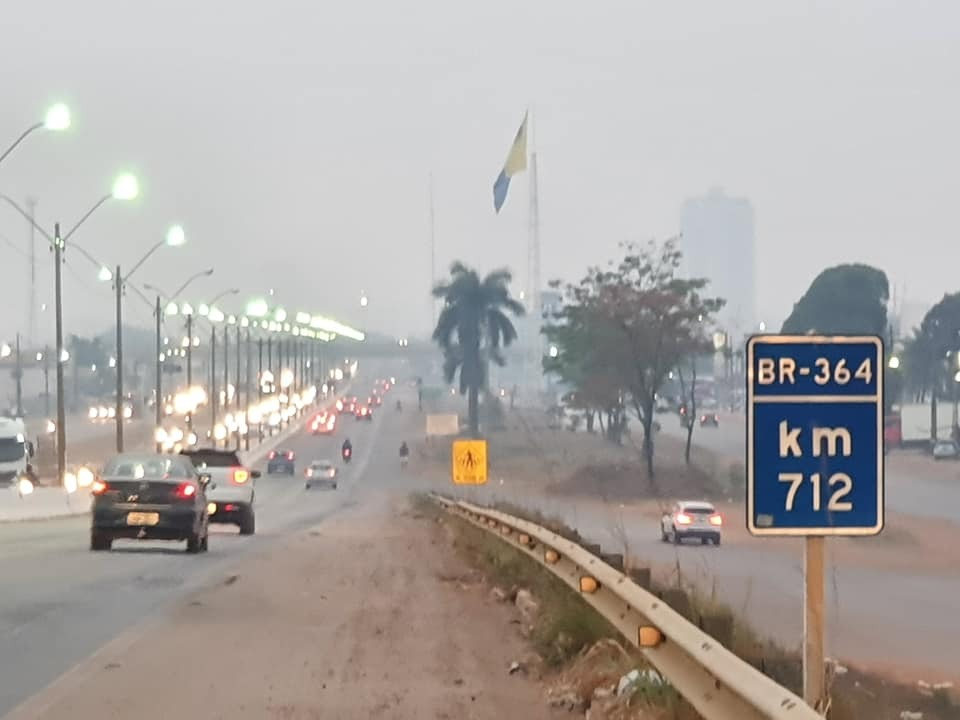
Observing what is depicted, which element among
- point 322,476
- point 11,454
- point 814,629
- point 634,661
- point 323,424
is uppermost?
point 814,629

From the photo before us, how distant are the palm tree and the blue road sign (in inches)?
4997

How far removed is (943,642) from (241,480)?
→ 17345 millimetres

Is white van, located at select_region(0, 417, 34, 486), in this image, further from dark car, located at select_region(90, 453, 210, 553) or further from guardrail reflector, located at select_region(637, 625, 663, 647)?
guardrail reflector, located at select_region(637, 625, 663, 647)

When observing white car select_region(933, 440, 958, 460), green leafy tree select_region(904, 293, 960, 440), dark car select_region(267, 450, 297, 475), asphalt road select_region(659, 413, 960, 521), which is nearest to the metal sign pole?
asphalt road select_region(659, 413, 960, 521)

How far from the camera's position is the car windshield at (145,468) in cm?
3089

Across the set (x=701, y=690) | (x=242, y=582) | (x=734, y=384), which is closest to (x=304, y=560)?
(x=242, y=582)

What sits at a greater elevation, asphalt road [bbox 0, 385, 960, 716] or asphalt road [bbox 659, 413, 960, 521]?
asphalt road [bbox 0, 385, 960, 716]

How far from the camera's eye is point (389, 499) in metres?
83.1

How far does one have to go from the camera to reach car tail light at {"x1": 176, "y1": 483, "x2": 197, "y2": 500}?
101ft

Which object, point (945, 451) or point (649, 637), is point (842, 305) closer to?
point (945, 451)

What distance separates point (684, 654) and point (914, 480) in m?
78.3

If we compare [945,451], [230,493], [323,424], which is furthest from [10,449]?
[323,424]

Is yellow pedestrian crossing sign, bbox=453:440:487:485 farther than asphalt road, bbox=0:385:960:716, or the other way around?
yellow pedestrian crossing sign, bbox=453:440:487:485

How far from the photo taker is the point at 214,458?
4397cm
